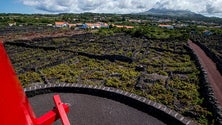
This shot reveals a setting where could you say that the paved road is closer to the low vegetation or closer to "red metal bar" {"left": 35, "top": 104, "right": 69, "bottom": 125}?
the low vegetation

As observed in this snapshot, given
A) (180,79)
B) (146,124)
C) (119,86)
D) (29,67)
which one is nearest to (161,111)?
(146,124)

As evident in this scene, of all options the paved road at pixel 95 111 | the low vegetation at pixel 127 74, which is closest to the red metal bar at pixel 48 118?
the paved road at pixel 95 111

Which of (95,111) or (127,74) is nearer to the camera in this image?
(95,111)

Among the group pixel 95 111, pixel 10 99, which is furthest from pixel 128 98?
pixel 10 99

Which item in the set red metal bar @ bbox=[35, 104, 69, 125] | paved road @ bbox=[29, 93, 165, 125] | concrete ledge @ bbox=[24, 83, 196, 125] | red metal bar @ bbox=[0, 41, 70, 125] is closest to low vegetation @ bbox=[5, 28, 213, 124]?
concrete ledge @ bbox=[24, 83, 196, 125]

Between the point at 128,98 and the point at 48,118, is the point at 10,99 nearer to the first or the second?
the point at 48,118

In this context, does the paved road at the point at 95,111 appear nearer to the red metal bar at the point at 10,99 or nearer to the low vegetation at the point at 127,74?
the low vegetation at the point at 127,74
